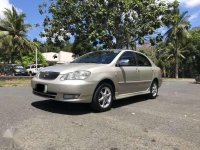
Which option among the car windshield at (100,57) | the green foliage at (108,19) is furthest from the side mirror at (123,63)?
the green foliage at (108,19)

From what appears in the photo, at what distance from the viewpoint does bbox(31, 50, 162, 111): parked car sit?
299 inches

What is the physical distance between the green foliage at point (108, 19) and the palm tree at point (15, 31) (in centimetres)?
1634

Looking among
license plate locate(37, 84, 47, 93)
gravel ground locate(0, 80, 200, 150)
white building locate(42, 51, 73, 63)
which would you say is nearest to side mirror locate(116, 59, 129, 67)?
gravel ground locate(0, 80, 200, 150)

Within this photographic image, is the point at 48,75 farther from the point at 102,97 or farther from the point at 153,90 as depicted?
the point at 153,90

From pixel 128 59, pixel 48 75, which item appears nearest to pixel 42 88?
pixel 48 75

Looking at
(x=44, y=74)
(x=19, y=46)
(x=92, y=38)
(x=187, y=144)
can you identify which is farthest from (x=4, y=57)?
(x=187, y=144)

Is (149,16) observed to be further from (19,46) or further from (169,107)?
(19,46)

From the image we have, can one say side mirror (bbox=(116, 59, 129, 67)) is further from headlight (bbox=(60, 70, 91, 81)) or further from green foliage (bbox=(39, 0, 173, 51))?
green foliage (bbox=(39, 0, 173, 51))

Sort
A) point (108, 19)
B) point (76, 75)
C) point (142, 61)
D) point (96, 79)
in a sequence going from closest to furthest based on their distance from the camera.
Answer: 1. point (76, 75)
2. point (96, 79)
3. point (142, 61)
4. point (108, 19)

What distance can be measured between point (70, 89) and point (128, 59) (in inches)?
97.4

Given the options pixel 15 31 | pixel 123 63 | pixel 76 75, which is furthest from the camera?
pixel 15 31

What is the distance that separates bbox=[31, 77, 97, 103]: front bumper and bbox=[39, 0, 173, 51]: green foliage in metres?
17.1

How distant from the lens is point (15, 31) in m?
42.7

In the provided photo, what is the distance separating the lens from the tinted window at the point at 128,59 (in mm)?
9118
